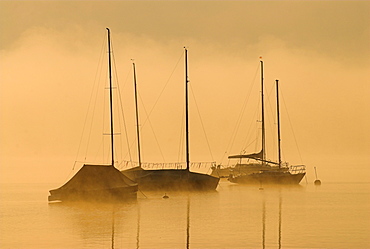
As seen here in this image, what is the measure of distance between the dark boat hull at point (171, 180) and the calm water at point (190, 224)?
5354 millimetres

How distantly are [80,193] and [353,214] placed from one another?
19.8 metres

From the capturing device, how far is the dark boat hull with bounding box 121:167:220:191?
217 feet

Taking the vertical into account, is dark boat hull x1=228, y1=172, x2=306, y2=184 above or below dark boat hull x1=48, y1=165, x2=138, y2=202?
above

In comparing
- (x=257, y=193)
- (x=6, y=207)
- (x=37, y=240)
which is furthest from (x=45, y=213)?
(x=257, y=193)

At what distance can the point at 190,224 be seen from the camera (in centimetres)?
4072

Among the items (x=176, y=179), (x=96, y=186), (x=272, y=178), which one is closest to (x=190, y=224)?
(x=96, y=186)

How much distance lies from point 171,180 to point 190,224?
25.8m

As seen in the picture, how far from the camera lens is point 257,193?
70938 millimetres

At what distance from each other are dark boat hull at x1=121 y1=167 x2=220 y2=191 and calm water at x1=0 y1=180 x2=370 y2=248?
535 centimetres

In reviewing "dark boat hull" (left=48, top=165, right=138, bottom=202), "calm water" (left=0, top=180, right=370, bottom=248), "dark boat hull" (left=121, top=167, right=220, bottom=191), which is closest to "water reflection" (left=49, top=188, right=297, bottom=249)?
"calm water" (left=0, top=180, right=370, bottom=248)

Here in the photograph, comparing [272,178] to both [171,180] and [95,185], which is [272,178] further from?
[95,185]

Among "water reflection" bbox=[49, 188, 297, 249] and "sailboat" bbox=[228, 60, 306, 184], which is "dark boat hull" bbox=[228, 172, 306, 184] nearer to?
"sailboat" bbox=[228, 60, 306, 184]

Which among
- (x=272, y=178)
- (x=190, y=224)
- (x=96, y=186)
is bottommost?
(x=190, y=224)

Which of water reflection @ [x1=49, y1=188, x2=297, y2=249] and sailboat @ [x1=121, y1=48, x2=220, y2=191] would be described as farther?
sailboat @ [x1=121, y1=48, x2=220, y2=191]
